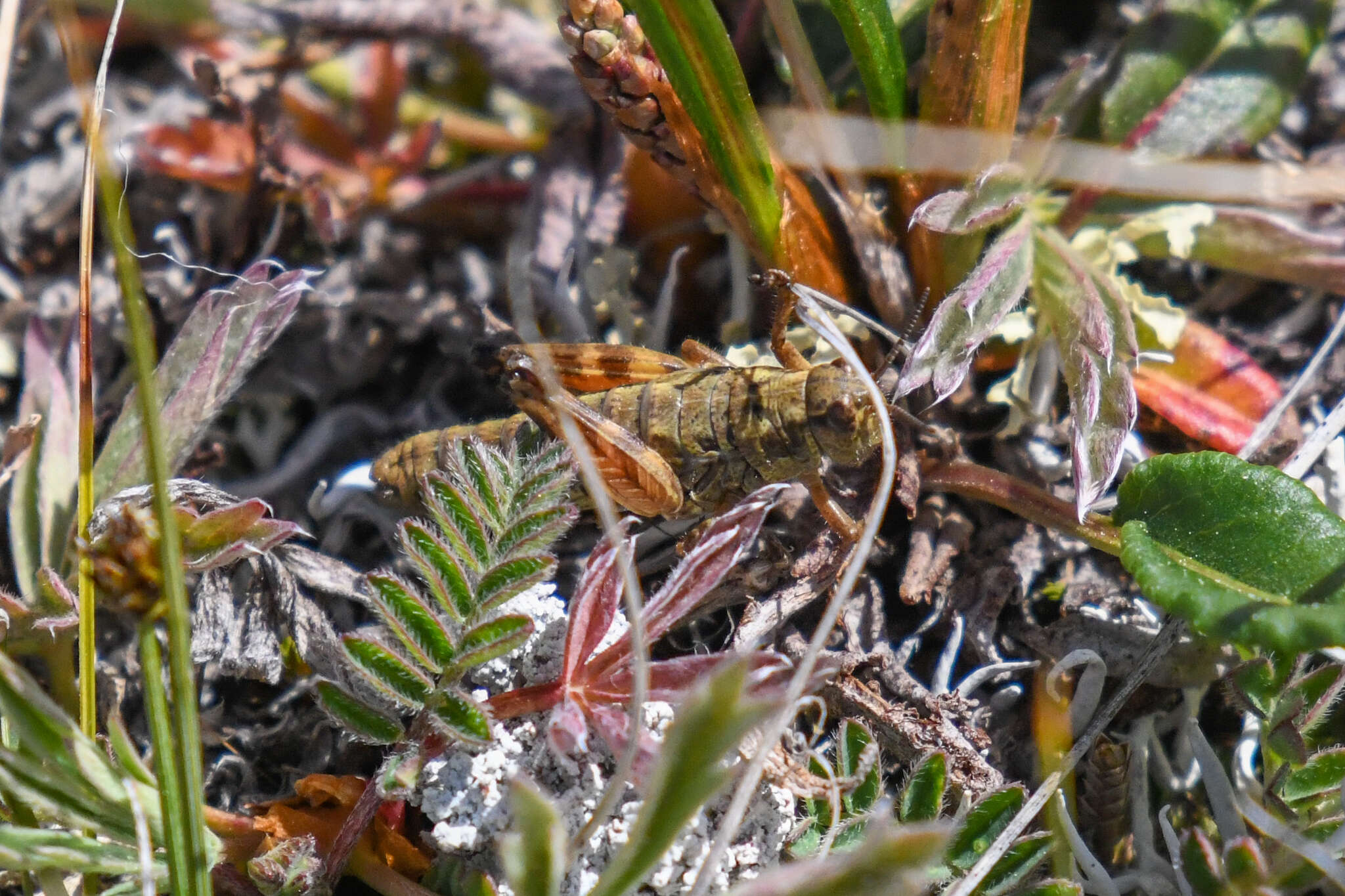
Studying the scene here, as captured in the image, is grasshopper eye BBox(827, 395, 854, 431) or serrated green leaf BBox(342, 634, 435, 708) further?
grasshopper eye BBox(827, 395, 854, 431)

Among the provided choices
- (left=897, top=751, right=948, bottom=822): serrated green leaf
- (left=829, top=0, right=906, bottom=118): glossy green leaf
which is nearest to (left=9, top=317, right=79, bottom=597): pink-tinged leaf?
(left=897, top=751, right=948, bottom=822): serrated green leaf

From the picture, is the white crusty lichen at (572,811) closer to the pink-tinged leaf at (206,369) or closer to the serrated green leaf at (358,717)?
the serrated green leaf at (358,717)

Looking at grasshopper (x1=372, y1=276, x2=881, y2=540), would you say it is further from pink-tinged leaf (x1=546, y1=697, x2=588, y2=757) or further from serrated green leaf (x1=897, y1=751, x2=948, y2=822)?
pink-tinged leaf (x1=546, y1=697, x2=588, y2=757)

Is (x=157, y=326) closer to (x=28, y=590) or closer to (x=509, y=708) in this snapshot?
(x=28, y=590)

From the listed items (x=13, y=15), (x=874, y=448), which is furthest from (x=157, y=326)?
(x=874, y=448)

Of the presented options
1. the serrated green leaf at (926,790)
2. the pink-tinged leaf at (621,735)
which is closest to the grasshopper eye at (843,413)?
the serrated green leaf at (926,790)

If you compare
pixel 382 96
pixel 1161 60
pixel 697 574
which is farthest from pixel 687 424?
pixel 382 96

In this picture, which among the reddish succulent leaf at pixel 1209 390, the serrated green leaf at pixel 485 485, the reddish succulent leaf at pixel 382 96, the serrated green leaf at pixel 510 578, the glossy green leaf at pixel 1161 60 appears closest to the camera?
the serrated green leaf at pixel 510 578
